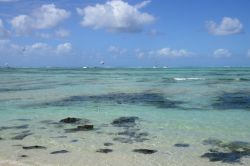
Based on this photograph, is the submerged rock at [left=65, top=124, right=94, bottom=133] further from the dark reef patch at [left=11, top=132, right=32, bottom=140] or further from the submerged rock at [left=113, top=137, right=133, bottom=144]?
the submerged rock at [left=113, top=137, right=133, bottom=144]

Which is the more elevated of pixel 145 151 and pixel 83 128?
pixel 83 128

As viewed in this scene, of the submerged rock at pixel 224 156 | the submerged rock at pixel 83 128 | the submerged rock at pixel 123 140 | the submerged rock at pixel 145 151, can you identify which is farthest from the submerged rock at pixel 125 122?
the submerged rock at pixel 224 156

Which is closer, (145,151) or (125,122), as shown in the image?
(145,151)

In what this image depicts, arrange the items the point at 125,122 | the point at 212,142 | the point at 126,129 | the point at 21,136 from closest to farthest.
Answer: the point at 212,142 → the point at 21,136 → the point at 126,129 → the point at 125,122

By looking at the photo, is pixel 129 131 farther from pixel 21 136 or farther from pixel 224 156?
pixel 224 156

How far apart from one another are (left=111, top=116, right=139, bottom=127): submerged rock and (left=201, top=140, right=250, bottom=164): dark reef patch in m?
4.04

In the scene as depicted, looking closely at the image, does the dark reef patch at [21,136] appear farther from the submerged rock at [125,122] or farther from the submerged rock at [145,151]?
the submerged rock at [145,151]

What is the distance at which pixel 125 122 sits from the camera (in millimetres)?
15336

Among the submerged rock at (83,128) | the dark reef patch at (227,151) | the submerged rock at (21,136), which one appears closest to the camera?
the dark reef patch at (227,151)

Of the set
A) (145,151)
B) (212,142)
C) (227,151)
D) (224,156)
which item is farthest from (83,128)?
(224,156)

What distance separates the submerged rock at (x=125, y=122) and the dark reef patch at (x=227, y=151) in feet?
13.3

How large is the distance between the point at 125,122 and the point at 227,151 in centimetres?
556

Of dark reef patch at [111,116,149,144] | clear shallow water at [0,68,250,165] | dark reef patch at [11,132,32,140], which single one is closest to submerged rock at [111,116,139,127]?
dark reef patch at [111,116,149,144]

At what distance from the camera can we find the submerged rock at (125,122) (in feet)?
48.3
